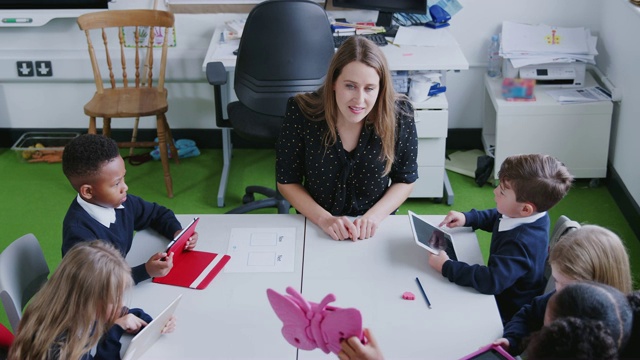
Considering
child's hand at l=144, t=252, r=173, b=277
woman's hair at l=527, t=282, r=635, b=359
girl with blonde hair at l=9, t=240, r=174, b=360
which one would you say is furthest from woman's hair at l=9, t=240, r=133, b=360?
woman's hair at l=527, t=282, r=635, b=359

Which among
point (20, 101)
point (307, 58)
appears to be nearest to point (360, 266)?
point (307, 58)

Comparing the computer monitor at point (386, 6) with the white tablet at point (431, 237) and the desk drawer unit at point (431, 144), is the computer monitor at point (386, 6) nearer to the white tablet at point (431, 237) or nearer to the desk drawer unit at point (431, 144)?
the desk drawer unit at point (431, 144)

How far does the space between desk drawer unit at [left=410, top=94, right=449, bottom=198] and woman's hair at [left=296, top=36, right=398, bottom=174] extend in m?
1.19

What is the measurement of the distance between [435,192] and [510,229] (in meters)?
1.64

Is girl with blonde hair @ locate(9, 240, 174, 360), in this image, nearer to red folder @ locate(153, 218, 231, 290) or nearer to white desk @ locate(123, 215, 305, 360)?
white desk @ locate(123, 215, 305, 360)

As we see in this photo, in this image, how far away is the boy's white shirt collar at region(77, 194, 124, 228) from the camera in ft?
7.03

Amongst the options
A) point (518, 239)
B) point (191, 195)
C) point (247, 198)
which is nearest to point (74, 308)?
point (518, 239)

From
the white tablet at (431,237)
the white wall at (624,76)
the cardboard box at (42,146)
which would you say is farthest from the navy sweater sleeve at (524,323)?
the cardboard box at (42,146)

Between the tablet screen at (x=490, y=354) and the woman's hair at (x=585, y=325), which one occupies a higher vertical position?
the woman's hair at (x=585, y=325)

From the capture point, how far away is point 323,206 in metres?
2.56

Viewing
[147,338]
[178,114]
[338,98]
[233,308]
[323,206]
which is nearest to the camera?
[147,338]

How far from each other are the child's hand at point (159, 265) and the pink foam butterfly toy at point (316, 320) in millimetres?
558

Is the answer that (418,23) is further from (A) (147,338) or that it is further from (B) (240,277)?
(A) (147,338)

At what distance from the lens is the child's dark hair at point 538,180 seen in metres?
2.09
